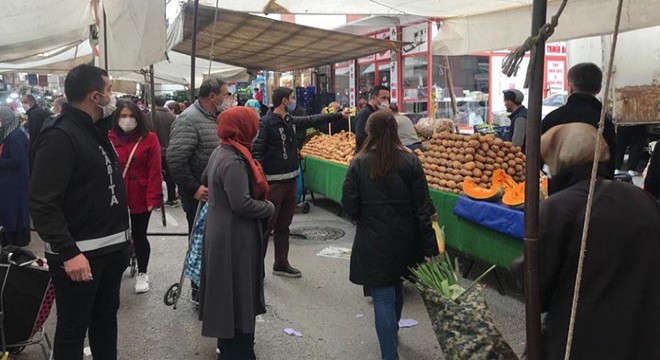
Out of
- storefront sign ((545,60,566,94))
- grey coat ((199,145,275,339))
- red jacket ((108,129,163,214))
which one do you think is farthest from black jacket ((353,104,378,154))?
storefront sign ((545,60,566,94))

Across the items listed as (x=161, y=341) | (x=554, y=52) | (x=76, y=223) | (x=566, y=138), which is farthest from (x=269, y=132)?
(x=554, y=52)

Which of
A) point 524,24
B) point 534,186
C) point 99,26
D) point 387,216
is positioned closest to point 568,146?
point 534,186

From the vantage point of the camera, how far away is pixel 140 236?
515cm

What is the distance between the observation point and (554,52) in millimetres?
14211

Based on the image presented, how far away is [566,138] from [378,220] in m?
1.76

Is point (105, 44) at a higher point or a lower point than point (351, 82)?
lower

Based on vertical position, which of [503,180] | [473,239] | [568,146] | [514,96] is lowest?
[473,239]

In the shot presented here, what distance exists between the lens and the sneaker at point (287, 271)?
578 centimetres

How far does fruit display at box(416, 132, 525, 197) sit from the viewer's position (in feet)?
18.8

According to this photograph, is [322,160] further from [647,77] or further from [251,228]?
[647,77]

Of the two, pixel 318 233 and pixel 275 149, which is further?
pixel 318 233

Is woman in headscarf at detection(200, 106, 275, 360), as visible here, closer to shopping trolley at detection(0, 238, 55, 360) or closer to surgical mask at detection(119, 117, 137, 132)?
shopping trolley at detection(0, 238, 55, 360)

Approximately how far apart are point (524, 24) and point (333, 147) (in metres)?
3.93

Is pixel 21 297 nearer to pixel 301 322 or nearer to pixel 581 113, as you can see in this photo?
pixel 301 322
